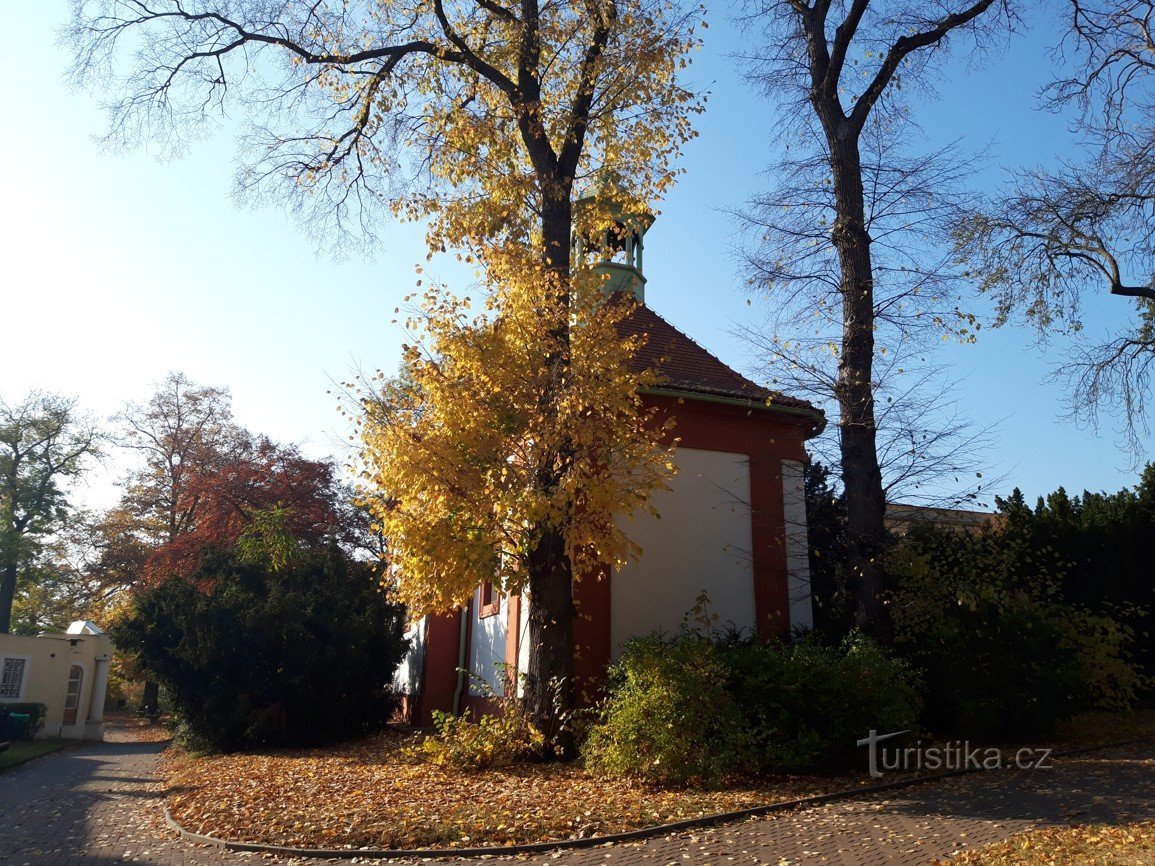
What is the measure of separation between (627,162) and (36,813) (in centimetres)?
1198

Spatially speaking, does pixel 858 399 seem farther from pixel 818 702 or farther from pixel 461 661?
pixel 461 661

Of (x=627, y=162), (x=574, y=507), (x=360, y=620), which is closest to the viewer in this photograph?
(x=574, y=507)

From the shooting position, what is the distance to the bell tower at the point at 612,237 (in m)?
12.7

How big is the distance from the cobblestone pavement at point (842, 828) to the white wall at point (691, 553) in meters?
5.07

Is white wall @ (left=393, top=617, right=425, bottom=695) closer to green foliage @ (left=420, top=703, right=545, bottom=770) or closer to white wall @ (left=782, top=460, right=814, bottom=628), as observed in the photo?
green foliage @ (left=420, top=703, right=545, bottom=770)

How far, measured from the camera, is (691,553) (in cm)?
1338

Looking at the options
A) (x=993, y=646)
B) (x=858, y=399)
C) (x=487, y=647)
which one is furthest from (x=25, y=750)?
(x=993, y=646)

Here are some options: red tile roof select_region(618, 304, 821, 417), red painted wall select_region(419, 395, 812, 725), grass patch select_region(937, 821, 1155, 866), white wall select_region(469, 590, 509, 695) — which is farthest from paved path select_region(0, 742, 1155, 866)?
red tile roof select_region(618, 304, 821, 417)

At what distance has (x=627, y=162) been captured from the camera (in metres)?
13.4

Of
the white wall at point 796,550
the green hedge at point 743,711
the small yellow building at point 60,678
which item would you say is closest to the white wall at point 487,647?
the green hedge at point 743,711

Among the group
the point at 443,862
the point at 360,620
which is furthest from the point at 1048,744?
the point at 360,620

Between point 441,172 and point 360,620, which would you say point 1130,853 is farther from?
point 360,620

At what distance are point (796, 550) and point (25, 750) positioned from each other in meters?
17.7

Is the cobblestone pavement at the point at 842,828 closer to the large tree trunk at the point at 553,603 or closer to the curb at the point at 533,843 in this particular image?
the curb at the point at 533,843
